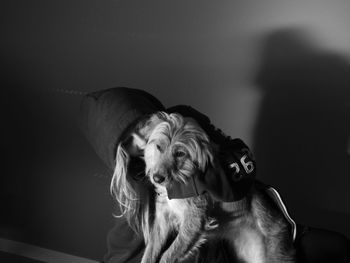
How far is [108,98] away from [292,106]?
683mm

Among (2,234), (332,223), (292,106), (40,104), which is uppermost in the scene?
(292,106)

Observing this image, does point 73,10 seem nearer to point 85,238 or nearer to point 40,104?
point 40,104

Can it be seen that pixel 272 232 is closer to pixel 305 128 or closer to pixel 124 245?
pixel 124 245

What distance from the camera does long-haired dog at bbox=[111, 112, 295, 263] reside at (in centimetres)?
84

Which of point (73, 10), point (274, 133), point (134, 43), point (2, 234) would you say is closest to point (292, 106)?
point (274, 133)

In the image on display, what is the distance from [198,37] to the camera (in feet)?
4.48

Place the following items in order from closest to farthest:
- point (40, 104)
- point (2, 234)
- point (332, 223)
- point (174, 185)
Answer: point (174, 185)
point (332, 223)
point (40, 104)
point (2, 234)

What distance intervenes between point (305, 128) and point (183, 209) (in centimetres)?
67

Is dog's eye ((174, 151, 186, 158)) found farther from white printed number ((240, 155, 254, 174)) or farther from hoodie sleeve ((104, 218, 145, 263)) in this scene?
hoodie sleeve ((104, 218, 145, 263))

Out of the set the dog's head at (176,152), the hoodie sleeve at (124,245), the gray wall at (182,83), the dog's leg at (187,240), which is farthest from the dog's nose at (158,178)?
the gray wall at (182,83)

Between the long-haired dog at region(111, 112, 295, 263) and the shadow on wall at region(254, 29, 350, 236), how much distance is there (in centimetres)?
46

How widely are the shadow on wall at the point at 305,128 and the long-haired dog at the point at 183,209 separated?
46 centimetres

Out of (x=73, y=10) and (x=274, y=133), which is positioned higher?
(x=73, y=10)

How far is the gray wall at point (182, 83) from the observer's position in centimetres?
131
